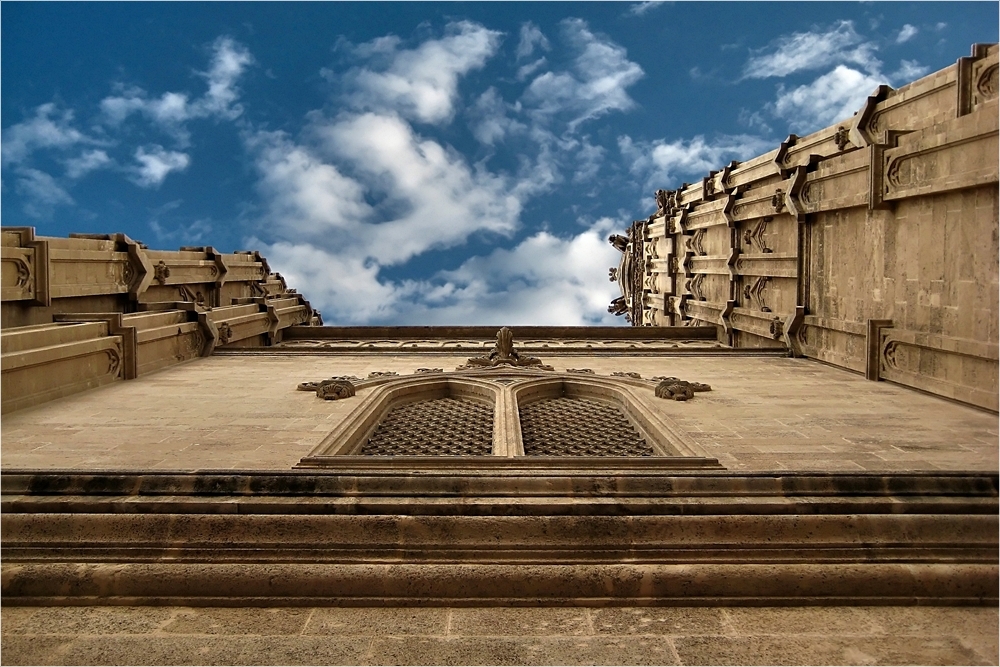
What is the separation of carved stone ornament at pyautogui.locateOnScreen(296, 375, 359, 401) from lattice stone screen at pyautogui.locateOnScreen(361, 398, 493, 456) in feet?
3.41

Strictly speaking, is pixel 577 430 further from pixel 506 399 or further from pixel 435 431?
pixel 435 431

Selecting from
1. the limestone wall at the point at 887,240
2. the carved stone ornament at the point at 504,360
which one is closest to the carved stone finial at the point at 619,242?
the limestone wall at the point at 887,240

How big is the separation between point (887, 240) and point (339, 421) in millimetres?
12277

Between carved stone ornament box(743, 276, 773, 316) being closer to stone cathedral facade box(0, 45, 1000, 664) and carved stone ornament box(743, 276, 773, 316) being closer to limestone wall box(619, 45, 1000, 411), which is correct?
limestone wall box(619, 45, 1000, 411)

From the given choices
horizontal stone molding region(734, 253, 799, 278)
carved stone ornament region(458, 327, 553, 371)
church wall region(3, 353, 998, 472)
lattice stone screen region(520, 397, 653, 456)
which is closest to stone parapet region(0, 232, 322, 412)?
church wall region(3, 353, 998, 472)

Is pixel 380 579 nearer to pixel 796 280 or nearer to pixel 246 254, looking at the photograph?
pixel 796 280

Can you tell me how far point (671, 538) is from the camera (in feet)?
20.7

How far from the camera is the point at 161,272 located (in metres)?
17.8

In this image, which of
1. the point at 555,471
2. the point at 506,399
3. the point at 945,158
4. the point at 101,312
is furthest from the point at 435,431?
the point at 945,158

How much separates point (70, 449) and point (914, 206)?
52.3 feet

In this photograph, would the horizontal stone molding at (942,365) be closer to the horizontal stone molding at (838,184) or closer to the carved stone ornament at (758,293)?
the horizontal stone molding at (838,184)

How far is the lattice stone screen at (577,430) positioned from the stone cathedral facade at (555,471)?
9 cm

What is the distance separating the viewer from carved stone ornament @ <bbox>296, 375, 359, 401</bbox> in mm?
12086

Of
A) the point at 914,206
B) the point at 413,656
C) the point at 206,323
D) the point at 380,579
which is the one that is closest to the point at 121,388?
the point at 206,323
